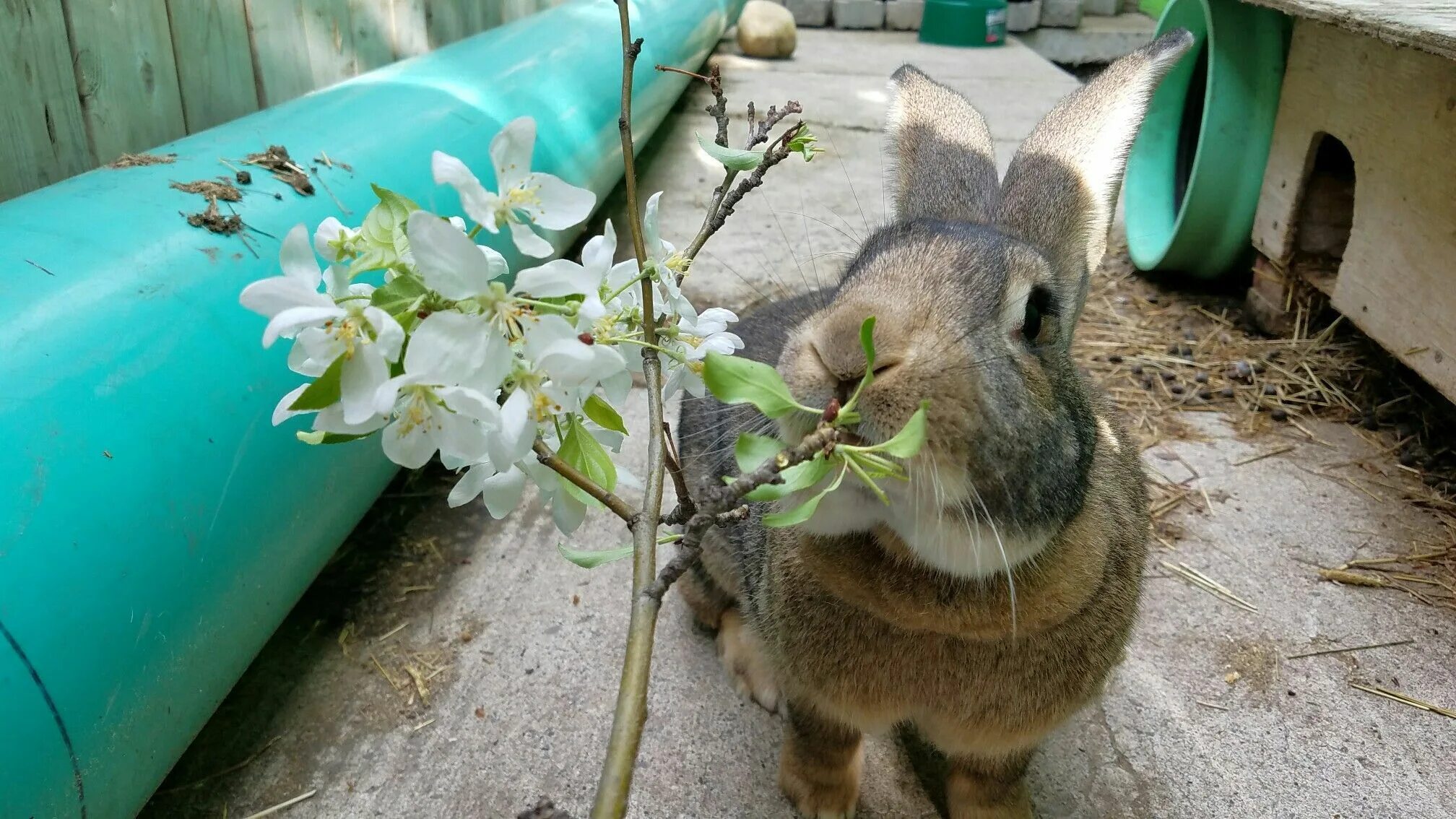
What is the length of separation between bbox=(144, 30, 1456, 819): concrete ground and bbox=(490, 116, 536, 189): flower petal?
4.94 ft

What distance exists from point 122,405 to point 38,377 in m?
0.13

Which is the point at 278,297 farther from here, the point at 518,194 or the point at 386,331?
the point at 518,194

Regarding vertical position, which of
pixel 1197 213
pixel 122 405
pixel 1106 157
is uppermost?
pixel 1106 157

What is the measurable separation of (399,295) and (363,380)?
10 cm

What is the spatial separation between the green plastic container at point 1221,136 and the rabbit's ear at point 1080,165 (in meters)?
2.02

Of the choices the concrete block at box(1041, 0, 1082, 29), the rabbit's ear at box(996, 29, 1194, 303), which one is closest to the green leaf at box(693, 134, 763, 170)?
the rabbit's ear at box(996, 29, 1194, 303)

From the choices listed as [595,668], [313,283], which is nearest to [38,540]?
[313,283]

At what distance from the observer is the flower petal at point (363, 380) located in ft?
2.77

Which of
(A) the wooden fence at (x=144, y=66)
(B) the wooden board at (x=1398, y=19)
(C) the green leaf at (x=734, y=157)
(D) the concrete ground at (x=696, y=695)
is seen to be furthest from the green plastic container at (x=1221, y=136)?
(C) the green leaf at (x=734, y=157)

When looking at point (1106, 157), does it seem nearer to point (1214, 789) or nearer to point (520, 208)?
point (1214, 789)

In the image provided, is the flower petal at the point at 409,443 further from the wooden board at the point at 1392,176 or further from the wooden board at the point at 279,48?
the wooden board at the point at 1392,176

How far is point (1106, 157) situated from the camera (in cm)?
208

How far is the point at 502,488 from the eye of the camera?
1.13 metres

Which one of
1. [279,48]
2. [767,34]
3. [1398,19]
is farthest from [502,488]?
[767,34]
